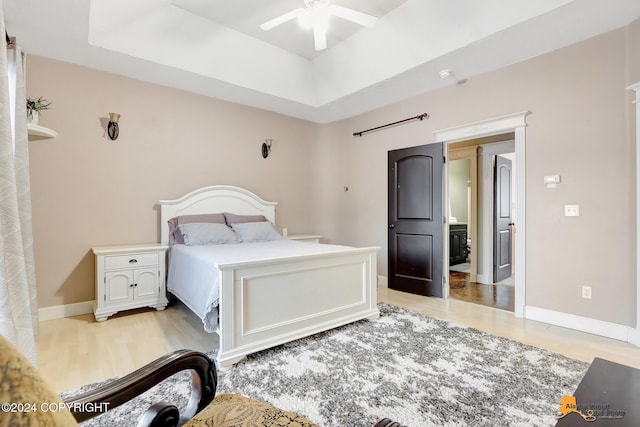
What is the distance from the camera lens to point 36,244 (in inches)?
122

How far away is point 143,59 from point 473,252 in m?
5.08

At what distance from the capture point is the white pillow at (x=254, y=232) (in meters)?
3.83

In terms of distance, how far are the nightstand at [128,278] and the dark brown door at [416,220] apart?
293 centimetres

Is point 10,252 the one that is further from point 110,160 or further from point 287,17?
point 110,160

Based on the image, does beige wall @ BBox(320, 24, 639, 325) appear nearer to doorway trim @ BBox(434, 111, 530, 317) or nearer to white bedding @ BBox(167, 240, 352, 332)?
doorway trim @ BBox(434, 111, 530, 317)

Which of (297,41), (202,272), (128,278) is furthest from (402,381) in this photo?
Result: (297,41)

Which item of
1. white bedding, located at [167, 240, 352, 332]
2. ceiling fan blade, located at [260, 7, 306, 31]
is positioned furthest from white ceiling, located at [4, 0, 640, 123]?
white bedding, located at [167, 240, 352, 332]

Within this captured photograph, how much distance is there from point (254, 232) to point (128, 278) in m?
1.41

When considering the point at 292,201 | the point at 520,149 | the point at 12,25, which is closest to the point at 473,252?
the point at 520,149

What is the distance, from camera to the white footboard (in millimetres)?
2172

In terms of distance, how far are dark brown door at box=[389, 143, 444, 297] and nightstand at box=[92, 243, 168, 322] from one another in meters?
2.93

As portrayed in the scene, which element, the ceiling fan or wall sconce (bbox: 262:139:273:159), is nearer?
the ceiling fan

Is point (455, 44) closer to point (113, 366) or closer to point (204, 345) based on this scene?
point (204, 345)

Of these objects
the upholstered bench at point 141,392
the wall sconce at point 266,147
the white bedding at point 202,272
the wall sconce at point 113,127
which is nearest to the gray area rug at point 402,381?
the white bedding at point 202,272
